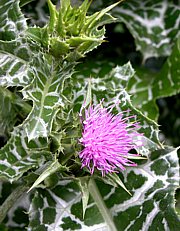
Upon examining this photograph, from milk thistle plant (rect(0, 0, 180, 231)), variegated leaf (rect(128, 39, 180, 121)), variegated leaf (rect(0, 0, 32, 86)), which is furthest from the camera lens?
variegated leaf (rect(128, 39, 180, 121))

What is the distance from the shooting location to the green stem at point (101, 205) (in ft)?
4.75

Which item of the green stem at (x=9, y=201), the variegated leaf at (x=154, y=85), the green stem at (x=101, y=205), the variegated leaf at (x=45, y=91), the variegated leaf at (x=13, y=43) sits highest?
the variegated leaf at (x=13, y=43)

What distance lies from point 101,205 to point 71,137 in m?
0.27

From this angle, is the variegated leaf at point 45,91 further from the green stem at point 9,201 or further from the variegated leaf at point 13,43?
the green stem at point 9,201

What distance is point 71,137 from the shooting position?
1294 mm

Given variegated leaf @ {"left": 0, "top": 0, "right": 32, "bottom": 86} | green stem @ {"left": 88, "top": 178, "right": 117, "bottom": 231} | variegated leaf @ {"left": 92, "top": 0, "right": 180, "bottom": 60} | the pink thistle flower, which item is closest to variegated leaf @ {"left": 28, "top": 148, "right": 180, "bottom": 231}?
green stem @ {"left": 88, "top": 178, "right": 117, "bottom": 231}

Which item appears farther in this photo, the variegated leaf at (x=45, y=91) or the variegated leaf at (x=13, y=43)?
the variegated leaf at (x=13, y=43)

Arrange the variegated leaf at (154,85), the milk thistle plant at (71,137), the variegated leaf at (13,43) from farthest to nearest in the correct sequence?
the variegated leaf at (154,85) → the variegated leaf at (13,43) → the milk thistle plant at (71,137)

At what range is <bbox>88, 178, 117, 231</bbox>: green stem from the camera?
1449 mm

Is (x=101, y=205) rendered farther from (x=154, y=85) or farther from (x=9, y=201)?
(x=154, y=85)

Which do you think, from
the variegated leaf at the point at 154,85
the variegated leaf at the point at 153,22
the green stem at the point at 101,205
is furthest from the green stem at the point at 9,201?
the variegated leaf at the point at 153,22

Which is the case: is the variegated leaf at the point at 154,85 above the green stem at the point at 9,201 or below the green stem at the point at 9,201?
above

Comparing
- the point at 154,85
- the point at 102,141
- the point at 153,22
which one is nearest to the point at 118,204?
the point at 102,141

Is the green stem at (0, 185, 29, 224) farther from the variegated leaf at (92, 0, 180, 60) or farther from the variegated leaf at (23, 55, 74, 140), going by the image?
the variegated leaf at (92, 0, 180, 60)
